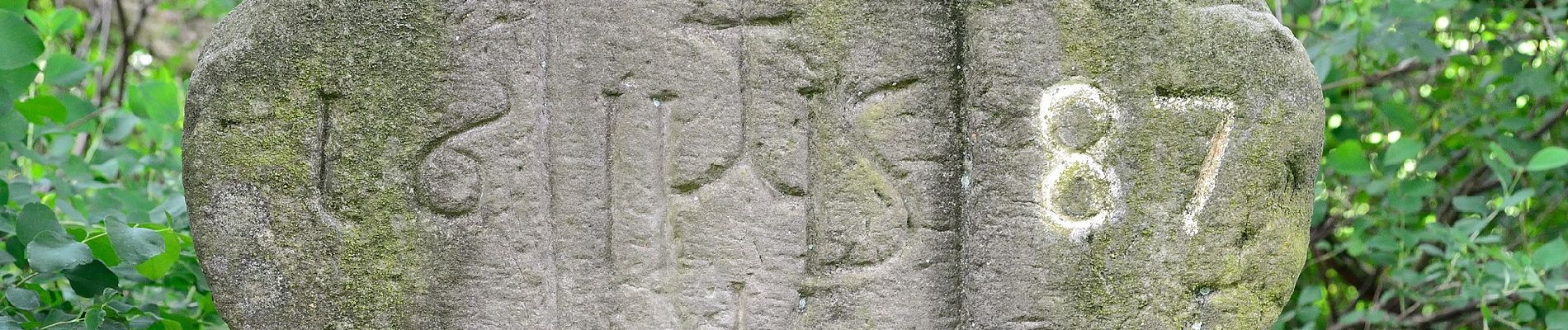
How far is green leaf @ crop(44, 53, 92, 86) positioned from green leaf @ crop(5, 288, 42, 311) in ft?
1.28

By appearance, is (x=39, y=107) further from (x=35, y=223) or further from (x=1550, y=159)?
(x=1550, y=159)

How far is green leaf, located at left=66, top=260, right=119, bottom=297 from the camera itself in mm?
1854

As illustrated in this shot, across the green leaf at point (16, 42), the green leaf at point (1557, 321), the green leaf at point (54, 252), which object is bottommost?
the green leaf at point (1557, 321)

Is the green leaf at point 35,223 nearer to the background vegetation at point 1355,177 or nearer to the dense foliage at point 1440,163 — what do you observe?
the background vegetation at point 1355,177

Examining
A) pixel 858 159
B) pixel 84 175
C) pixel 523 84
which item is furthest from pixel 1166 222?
pixel 84 175

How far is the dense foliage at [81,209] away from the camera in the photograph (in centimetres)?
179

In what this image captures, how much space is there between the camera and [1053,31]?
5.15 ft

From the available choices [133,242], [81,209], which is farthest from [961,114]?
[81,209]

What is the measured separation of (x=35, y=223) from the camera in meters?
1.80

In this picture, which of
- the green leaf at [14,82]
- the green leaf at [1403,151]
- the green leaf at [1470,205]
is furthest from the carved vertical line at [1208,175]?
the green leaf at [14,82]

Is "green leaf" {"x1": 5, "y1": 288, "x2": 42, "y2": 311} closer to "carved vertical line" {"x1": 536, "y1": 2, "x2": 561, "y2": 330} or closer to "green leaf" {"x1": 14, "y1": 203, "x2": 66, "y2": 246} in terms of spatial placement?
"green leaf" {"x1": 14, "y1": 203, "x2": 66, "y2": 246}

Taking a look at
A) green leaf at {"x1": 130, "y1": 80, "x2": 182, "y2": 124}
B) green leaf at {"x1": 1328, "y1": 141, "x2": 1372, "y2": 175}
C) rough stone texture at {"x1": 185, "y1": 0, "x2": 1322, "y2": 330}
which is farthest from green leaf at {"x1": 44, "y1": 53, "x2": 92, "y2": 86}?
green leaf at {"x1": 1328, "y1": 141, "x2": 1372, "y2": 175}

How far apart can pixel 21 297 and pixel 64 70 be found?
1.40ft

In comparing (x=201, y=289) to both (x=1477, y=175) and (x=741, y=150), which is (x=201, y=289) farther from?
(x=1477, y=175)
